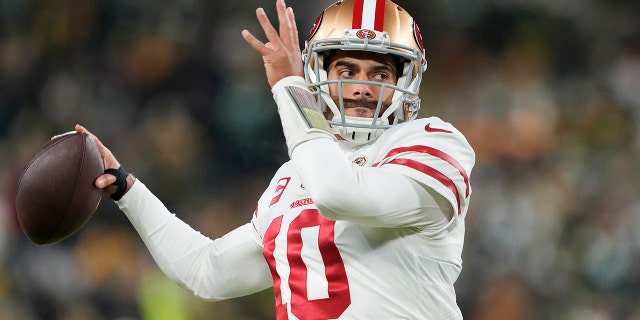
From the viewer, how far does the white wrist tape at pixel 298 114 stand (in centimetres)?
192

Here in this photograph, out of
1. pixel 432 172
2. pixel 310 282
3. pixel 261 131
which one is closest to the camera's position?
pixel 432 172

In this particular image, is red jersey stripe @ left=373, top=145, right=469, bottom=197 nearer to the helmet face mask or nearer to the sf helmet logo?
the helmet face mask

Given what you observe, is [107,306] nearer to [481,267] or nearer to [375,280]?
[481,267]

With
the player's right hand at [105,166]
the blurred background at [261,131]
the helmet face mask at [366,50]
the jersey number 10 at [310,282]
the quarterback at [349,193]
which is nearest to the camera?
the quarterback at [349,193]

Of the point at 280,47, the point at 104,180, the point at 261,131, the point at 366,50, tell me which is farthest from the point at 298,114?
the point at 261,131

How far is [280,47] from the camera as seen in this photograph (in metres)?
2.02

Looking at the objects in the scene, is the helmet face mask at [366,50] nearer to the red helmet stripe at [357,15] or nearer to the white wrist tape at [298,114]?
the red helmet stripe at [357,15]

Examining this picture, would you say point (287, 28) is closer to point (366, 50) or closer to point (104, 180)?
point (366, 50)

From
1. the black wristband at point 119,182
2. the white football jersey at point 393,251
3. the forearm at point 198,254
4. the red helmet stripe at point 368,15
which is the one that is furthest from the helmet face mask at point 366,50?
the black wristband at point 119,182

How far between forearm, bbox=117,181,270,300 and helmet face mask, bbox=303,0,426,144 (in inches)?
17.3

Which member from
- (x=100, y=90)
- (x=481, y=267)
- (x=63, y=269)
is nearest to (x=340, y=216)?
(x=481, y=267)

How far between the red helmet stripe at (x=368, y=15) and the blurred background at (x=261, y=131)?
84.0 inches

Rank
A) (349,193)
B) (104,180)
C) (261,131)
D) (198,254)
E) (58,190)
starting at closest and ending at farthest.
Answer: (349,193), (58,190), (104,180), (198,254), (261,131)

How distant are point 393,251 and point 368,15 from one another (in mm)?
643
